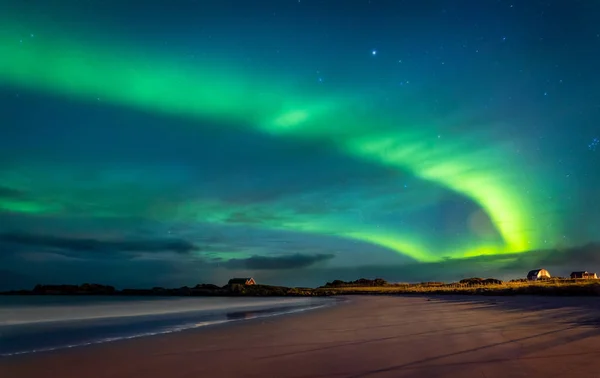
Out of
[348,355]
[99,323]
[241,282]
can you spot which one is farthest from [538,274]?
[348,355]

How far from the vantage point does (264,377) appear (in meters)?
9.66

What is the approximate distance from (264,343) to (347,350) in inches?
138

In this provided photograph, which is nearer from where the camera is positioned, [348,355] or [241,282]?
[348,355]

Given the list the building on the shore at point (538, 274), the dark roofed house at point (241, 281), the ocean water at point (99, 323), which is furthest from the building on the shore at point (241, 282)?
the ocean water at point (99, 323)

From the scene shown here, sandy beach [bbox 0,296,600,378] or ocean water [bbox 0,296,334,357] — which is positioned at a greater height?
sandy beach [bbox 0,296,600,378]

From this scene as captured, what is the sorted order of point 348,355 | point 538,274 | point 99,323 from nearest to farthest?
point 348,355 < point 99,323 < point 538,274

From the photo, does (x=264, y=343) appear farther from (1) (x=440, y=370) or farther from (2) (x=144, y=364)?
(1) (x=440, y=370)

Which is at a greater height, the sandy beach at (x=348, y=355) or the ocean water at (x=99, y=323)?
the sandy beach at (x=348, y=355)

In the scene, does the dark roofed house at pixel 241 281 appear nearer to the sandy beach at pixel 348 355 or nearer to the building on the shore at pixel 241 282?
the building on the shore at pixel 241 282

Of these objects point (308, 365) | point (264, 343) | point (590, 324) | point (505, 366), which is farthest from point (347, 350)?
point (590, 324)

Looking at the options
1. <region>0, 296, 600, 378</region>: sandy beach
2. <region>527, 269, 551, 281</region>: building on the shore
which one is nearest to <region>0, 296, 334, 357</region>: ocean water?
<region>0, 296, 600, 378</region>: sandy beach

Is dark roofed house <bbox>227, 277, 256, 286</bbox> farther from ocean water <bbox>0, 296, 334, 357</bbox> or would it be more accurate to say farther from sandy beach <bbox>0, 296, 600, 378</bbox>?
sandy beach <bbox>0, 296, 600, 378</bbox>

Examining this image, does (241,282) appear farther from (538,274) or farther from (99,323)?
(99,323)

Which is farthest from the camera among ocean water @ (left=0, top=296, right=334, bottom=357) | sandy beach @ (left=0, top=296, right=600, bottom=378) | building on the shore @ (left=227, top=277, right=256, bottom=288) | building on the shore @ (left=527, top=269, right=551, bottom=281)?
building on the shore @ (left=227, top=277, right=256, bottom=288)
